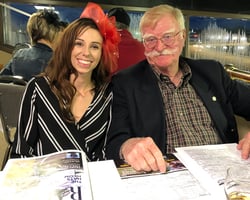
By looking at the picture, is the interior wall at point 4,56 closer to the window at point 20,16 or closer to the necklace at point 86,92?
the window at point 20,16

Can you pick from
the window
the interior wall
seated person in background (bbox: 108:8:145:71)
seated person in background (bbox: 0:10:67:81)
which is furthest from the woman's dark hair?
the interior wall

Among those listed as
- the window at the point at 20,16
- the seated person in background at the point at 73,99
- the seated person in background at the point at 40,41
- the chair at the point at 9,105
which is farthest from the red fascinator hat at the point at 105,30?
the window at the point at 20,16

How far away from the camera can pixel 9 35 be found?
14.4 ft

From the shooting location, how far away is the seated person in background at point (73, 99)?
55.1 inches

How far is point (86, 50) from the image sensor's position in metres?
1.46

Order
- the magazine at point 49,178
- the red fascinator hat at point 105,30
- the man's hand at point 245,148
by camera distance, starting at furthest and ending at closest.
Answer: the red fascinator hat at point 105,30 → the man's hand at point 245,148 → the magazine at point 49,178

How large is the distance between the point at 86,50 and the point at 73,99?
24cm

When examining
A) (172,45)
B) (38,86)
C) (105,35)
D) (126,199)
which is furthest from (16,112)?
(126,199)

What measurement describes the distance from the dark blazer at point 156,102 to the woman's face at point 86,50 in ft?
0.50

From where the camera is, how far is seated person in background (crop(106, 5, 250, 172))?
4.68ft

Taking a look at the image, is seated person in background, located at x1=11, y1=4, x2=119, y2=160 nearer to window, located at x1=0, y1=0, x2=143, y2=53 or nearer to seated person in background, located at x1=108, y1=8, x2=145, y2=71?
seated person in background, located at x1=108, y1=8, x2=145, y2=71

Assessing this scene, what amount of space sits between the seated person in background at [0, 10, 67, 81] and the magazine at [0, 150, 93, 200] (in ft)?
5.46

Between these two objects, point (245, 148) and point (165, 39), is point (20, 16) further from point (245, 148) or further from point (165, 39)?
point (245, 148)

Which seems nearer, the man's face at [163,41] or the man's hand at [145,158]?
the man's hand at [145,158]
